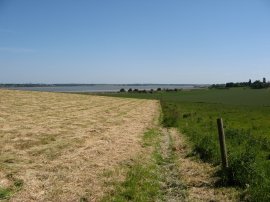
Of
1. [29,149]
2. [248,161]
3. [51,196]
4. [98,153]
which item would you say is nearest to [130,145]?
[98,153]

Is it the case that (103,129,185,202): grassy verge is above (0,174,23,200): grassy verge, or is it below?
below

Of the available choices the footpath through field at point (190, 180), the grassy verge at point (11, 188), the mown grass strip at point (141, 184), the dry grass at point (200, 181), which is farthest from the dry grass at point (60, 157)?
the dry grass at point (200, 181)

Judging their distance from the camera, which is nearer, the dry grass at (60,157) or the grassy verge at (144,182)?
the grassy verge at (144,182)

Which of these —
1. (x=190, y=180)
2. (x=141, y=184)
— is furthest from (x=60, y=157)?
(x=190, y=180)

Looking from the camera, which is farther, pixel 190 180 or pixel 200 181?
pixel 190 180

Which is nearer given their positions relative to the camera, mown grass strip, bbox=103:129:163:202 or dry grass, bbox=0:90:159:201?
mown grass strip, bbox=103:129:163:202

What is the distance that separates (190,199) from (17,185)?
4580 mm

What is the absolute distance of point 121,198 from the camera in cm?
970

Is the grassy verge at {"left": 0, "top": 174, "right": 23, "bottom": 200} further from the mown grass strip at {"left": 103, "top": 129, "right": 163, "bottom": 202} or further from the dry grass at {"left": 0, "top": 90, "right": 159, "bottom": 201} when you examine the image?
the mown grass strip at {"left": 103, "top": 129, "right": 163, "bottom": 202}

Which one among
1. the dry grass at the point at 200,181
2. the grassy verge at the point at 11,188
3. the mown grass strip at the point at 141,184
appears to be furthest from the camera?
the dry grass at the point at 200,181

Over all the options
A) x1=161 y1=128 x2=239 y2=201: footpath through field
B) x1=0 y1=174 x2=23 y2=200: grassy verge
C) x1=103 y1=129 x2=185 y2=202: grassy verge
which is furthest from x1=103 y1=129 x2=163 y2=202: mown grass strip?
x1=0 y1=174 x2=23 y2=200: grassy verge

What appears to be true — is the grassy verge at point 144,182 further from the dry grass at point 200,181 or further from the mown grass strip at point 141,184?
the dry grass at point 200,181

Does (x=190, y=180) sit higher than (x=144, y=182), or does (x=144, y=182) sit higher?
(x=144, y=182)

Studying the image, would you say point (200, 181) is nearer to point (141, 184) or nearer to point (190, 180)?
point (190, 180)
